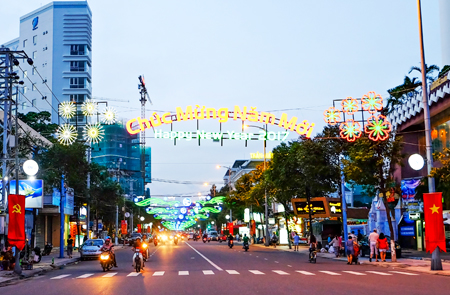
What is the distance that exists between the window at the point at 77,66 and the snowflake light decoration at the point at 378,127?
8923cm

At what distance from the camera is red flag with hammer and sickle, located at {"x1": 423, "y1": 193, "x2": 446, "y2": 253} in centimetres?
2548

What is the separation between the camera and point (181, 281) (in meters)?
21.3

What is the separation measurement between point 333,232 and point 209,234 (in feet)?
156

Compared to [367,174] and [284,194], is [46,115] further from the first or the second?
[367,174]

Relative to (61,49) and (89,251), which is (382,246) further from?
(61,49)

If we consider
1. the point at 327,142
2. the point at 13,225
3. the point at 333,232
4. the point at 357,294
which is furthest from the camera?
the point at 333,232

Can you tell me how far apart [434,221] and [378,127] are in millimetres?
9800

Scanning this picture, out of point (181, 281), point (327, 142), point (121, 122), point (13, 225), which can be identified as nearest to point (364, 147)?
point (327, 142)

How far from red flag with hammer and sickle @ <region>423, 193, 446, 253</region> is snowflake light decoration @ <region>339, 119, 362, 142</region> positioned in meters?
9.43

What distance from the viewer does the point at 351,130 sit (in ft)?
114

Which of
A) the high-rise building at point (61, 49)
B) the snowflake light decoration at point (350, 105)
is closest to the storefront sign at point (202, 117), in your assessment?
the snowflake light decoration at point (350, 105)

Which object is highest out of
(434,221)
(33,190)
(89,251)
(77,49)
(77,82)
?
(77,49)

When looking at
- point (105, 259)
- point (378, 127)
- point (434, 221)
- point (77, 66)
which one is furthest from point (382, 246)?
point (77, 66)

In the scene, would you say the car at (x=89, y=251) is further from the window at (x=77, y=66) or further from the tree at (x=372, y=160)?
the window at (x=77, y=66)
